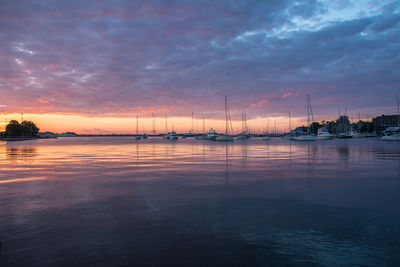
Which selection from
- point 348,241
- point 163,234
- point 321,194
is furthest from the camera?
point 321,194

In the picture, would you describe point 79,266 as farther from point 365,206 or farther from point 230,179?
point 230,179

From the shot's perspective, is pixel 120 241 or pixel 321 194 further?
pixel 321 194

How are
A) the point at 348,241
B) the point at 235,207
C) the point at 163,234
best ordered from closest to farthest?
the point at 348,241 < the point at 163,234 < the point at 235,207

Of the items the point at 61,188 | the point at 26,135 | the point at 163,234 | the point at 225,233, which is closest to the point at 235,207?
the point at 225,233

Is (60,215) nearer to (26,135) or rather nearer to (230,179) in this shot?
(230,179)

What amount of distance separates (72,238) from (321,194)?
10961 mm

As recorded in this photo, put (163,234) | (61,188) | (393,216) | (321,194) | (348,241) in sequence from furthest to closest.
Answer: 1. (61,188)
2. (321,194)
3. (393,216)
4. (163,234)
5. (348,241)

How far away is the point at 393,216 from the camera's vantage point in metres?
10.5

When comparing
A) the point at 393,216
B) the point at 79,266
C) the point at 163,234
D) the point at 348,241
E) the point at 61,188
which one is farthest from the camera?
the point at 61,188

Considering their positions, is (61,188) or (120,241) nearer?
(120,241)

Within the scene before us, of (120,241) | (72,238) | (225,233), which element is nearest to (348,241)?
(225,233)

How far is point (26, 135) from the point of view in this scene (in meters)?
192

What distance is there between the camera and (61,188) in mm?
16141

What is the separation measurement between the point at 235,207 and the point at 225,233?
10.2 feet
